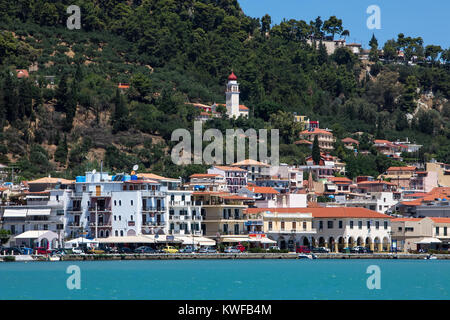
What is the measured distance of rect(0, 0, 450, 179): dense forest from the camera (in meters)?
131

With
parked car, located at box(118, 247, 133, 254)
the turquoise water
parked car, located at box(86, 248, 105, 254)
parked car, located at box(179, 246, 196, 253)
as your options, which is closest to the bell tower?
parked car, located at box(179, 246, 196, 253)

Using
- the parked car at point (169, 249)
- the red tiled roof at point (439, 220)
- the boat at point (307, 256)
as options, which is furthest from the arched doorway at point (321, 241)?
the parked car at point (169, 249)

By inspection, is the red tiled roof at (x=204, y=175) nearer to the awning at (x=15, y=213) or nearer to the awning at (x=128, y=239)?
the awning at (x=128, y=239)

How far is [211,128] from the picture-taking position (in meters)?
145

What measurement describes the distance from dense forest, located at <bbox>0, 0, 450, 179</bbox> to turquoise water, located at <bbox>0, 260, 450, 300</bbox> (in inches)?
1570

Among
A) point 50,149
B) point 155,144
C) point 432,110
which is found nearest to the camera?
point 50,149

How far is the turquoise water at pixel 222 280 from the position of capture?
56594 millimetres

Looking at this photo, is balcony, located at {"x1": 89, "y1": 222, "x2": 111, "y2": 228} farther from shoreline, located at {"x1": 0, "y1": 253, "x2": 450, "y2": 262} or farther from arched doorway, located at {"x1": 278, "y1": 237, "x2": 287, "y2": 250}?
arched doorway, located at {"x1": 278, "y1": 237, "x2": 287, "y2": 250}

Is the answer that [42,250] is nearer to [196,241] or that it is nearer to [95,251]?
[95,251]

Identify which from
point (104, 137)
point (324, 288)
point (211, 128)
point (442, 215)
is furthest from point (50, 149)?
point (324, 288)

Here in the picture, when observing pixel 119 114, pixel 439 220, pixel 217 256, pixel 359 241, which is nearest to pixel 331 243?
pixel 359 241

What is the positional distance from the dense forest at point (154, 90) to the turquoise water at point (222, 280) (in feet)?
131
